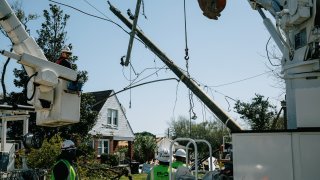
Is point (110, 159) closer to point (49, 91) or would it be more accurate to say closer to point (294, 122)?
point (294, 122)

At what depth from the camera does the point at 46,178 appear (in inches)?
506

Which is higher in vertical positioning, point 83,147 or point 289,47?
point 289,47

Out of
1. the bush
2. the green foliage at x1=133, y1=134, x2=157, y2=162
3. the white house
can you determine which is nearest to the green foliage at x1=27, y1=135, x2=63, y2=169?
the bush

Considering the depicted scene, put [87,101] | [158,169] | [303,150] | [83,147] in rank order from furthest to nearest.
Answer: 1. [87,101]
2. [83,147]
3. [158,169]
4. [303,150]

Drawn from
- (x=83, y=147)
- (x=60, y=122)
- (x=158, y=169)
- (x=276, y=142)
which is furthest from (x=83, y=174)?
(x=276, y=142)

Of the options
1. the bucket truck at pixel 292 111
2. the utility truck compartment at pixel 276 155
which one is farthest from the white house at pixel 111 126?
the utility truck compartment at pixel 276 155

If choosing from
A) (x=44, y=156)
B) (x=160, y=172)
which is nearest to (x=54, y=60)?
(x=44, y=156)

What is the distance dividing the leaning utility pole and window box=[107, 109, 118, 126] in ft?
92.2

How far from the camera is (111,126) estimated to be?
36250 millimetres

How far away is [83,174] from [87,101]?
8.42 meters

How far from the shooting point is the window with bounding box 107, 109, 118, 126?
36697 mm

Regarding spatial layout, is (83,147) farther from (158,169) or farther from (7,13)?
(7,13)

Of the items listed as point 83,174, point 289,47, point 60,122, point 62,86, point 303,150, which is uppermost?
point 289,47

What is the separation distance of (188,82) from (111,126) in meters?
28.3
